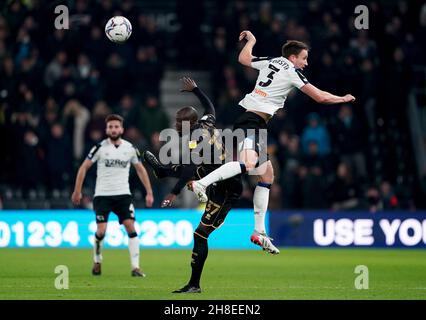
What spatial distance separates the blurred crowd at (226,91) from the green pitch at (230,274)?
2460mm

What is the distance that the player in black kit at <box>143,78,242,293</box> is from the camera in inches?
567

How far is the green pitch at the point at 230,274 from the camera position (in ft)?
48.6

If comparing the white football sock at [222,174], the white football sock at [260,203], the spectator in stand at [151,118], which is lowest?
the white football sock at [260,203]

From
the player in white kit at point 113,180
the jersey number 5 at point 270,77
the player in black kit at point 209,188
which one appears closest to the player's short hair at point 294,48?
the jersey number 5 at point 270,77

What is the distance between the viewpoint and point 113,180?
1866 cm

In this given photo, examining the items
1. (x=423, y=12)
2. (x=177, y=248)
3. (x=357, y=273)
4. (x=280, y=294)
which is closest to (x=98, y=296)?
(x=280, y=294)

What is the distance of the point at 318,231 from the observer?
24.9m

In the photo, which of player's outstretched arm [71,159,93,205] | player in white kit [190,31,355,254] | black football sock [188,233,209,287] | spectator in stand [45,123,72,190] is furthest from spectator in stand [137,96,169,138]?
black football sock [188,233,209,287]

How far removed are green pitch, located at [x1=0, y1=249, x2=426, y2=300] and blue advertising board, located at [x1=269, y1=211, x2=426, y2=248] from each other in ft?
1.54

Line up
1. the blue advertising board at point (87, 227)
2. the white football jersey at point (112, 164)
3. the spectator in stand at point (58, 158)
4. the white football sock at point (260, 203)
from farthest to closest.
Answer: the spectator in stand at point (58, 158) → the blue advertising board at point (87, 227) → the white football jersey at point (112, 164) → the white football sock at point (260, 203)

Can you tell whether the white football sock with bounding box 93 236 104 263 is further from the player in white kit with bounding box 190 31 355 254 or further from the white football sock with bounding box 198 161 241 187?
the white football sock with bounding box 198 161 241 187

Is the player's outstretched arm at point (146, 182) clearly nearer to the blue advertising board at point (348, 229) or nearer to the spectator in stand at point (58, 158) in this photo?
the blue advertising board at point (348, 229)

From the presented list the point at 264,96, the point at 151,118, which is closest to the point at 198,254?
the point at 264,96
